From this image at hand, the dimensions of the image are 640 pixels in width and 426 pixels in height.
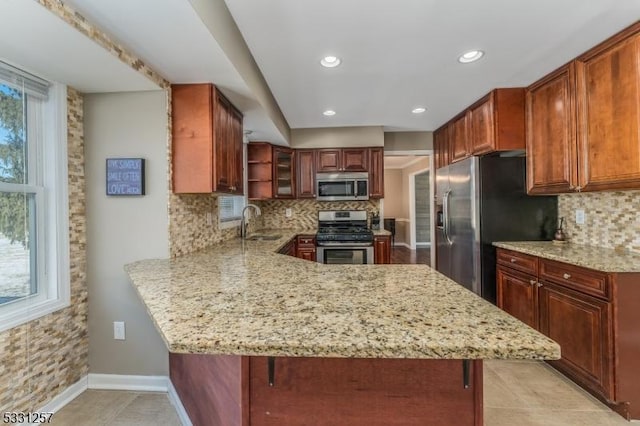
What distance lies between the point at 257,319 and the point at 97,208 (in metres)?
1.76

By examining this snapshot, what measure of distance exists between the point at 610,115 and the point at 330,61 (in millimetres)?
1874

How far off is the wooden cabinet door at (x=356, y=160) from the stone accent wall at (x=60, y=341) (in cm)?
302

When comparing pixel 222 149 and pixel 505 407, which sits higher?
pixel 222 149

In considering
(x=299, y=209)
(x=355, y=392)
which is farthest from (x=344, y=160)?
(x=355, y=392)

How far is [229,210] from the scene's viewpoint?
12.1ft

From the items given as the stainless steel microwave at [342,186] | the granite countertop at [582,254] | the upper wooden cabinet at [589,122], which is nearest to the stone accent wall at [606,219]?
the granite countertop at [582,254]

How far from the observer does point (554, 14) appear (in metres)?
1.74

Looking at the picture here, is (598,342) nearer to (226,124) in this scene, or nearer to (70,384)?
(226,124)

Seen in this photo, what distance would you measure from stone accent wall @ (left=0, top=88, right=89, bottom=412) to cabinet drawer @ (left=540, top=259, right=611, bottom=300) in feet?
10.6

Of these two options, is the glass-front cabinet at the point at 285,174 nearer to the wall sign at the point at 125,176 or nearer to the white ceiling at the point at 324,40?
the white ceiling at the point at 324,40

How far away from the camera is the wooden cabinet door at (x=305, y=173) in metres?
4.43

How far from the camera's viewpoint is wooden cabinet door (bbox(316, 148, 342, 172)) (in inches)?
172

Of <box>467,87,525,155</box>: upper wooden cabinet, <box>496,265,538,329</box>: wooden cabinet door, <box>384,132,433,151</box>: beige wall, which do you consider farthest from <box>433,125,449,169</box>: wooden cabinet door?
<box>496,265,538,329</box>: wooden cabinet door

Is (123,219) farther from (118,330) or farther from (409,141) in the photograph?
(409,141)
